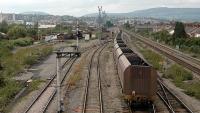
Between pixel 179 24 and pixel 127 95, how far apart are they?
62.0m

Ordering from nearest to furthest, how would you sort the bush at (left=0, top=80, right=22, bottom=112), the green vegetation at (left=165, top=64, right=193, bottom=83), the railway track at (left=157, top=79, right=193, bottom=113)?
the railway track at (left=157, top=79, right=193, bottom=113)
the bush at (left=0, top=80, right=22, bottom=112)
the green vegetation at (left=165, top=64, right=193, bottom=83)

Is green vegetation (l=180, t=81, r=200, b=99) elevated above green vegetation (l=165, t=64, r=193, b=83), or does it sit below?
above

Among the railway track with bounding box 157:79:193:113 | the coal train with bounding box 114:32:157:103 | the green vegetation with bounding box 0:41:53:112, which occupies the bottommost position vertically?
the green vegetation with bounding box 0:41:53:112

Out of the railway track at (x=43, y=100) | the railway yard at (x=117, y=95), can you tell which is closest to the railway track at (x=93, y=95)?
the railway yard at (x=117, y=95)

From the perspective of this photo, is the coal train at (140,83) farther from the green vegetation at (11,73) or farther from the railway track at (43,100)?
the green vegetation at (11,73)

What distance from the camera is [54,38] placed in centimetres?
9619

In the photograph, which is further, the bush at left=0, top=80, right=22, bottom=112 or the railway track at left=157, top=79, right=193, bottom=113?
the bush at left=0, top=80, right=22, bottom=112

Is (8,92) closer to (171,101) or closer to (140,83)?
(140,83)

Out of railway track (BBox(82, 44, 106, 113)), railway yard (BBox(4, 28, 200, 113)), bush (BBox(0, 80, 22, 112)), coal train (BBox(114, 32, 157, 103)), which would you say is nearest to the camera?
coal train (BBox(114, 32, 157, 103))

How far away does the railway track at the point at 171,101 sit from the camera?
2165 centimetres

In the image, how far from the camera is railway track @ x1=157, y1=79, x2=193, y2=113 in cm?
2165

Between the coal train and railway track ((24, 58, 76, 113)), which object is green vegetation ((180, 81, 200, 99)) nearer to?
the coal train

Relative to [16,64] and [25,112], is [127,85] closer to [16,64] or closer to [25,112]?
[25,112]

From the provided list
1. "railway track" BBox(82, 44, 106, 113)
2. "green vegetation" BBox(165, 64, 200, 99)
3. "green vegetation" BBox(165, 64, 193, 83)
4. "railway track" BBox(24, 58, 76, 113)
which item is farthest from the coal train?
"green vegetation" BBox(165, 64, 193, 83)
